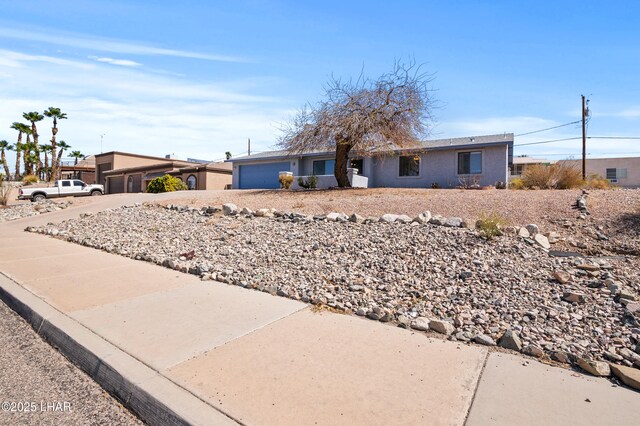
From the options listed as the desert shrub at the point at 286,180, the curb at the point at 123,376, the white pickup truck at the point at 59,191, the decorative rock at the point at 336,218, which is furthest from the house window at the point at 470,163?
the white pickup truck at the point at 59,191

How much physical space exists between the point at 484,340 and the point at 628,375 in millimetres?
1179

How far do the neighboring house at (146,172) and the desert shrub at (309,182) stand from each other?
1713 cm

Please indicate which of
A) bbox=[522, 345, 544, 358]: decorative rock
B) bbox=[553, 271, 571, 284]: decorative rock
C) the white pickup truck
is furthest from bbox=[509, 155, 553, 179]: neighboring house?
bbox=[522, 345, 544, 358]: decorative rock

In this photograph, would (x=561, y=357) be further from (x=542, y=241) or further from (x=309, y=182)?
(x=309, y=182)

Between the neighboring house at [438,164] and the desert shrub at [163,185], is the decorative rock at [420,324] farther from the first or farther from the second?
the desert shrub at [163,185]

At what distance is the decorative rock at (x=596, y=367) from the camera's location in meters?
3.55

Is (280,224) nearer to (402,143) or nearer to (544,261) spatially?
(544,261)

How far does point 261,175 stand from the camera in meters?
33.8

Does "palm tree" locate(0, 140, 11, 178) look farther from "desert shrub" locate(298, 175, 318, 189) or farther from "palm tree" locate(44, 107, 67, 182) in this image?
"desert shrub" locate(298, 175, 318, 189)

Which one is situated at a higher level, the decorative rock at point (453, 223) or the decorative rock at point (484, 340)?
the decorative rock at point (453, 223)

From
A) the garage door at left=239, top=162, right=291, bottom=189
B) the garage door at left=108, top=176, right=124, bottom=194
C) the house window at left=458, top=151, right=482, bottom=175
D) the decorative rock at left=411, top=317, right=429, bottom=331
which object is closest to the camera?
the decorative rock at left=411, top=317, right=429, bottom=331

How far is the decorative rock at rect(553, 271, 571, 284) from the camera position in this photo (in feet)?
18.9

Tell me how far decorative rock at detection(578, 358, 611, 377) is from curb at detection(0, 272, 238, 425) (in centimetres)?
299

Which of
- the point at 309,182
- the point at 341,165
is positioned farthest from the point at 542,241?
the point at 309,182
